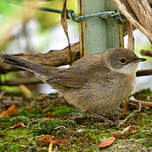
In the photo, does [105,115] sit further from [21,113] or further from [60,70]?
[21,113]

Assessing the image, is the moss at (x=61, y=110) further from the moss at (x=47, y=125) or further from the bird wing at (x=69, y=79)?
the moss at (x=47, y=125)

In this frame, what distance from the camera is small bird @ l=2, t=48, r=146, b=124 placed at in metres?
3.49

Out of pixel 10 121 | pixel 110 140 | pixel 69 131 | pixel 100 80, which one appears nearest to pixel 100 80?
pixel 100 80

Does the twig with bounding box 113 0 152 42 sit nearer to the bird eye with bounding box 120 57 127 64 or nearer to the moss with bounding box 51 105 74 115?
the bird eye with bounding box 120 57 127 64

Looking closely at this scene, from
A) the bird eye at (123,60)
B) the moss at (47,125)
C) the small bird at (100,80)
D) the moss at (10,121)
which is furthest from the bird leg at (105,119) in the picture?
the moss at (10,121)

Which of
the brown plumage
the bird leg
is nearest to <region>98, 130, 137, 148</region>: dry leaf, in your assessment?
the bird leg

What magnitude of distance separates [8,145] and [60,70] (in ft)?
5.31

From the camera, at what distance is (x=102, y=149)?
250 cm

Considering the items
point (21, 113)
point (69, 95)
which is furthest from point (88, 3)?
point (21, 113)

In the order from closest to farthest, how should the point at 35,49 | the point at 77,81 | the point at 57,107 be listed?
the point at 77,81 → the point at 57,107 → the point at 35,49

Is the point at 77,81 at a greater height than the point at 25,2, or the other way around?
the point at 25,2

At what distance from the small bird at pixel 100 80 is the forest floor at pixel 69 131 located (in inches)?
10.0

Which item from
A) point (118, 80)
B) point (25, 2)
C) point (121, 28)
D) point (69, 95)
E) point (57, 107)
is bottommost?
point (57, 107)

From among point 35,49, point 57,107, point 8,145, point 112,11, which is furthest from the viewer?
point 35,49
